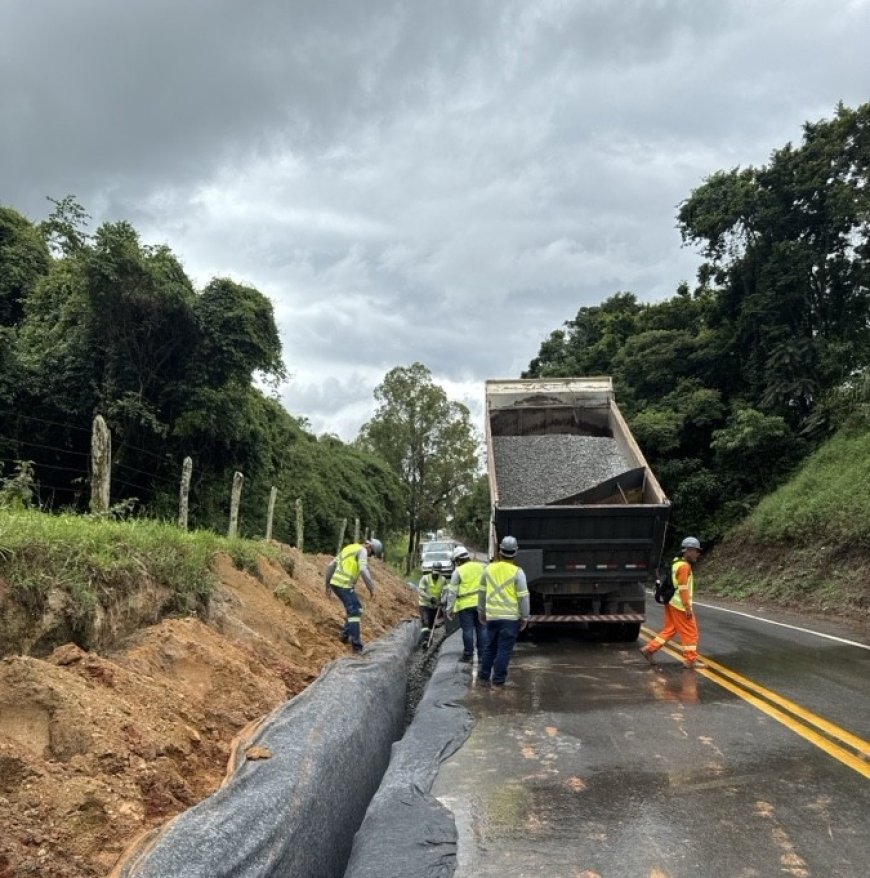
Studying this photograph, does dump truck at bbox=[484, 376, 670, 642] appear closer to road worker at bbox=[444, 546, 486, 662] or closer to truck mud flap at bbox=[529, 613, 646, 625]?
truck mud flap at bbox=[529, 613, 646, 625]

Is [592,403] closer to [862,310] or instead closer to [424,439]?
[862,310]

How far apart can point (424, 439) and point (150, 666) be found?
1535 inches

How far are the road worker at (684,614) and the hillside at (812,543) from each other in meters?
7.64

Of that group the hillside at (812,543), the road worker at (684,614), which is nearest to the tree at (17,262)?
the road worker at (684,614)

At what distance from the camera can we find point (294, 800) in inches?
134

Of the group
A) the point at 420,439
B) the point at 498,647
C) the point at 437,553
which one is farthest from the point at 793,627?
the point at 420,439

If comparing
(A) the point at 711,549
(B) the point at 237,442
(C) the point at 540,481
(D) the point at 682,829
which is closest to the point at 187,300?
(B) the point at 237,442

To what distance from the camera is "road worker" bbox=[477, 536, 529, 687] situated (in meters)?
7.37

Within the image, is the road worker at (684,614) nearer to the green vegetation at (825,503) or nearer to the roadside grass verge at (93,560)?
the roadside grass verge at (93,560)

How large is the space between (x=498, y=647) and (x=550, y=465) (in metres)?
4.39

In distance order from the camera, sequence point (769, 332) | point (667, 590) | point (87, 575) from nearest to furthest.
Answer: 1. point (87, 575)
2. point (667, 590)
3. point (769, 332)

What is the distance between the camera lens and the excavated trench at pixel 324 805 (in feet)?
9.36

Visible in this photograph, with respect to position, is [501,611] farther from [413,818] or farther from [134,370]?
[134,370]

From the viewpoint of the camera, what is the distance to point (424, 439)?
145 ft
